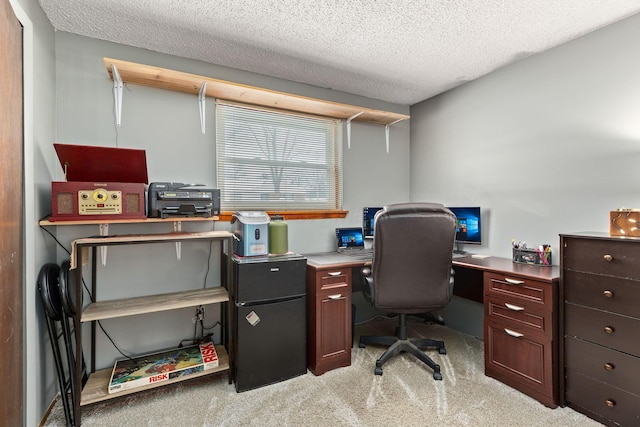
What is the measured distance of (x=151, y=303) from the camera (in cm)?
212

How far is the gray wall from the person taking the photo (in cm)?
204

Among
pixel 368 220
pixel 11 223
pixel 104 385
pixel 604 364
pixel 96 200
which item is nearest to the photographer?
pixel 11 223

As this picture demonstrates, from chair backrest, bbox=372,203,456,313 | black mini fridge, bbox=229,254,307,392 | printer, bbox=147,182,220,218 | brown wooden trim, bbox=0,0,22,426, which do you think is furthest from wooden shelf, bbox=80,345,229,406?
chair backrest, bbox=372,203,456,313

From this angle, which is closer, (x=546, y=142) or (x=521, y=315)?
(x=521, y=315)

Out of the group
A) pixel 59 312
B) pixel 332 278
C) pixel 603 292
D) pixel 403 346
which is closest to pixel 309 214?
pixel 332 278

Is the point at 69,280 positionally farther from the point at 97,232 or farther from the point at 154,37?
the point at 154,37

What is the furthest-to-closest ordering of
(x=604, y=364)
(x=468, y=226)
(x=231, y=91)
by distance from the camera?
(x=468, y=226) → (x=231, y=91) → (x=604, y=364)

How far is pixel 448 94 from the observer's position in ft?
10.6

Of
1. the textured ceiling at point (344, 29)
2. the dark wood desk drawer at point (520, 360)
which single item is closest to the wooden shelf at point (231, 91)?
the textured ceiling at point (344, 29)

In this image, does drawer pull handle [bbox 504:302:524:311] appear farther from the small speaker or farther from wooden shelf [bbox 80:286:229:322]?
the small speaker

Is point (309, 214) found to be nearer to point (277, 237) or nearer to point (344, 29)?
point (277, 237)

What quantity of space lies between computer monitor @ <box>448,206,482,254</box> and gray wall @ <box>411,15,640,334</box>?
134 mm

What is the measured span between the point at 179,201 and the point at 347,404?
1.74 m

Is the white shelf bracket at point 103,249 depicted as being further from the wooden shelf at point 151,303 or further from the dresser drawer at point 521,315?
the dresser drawer at point 521,315
